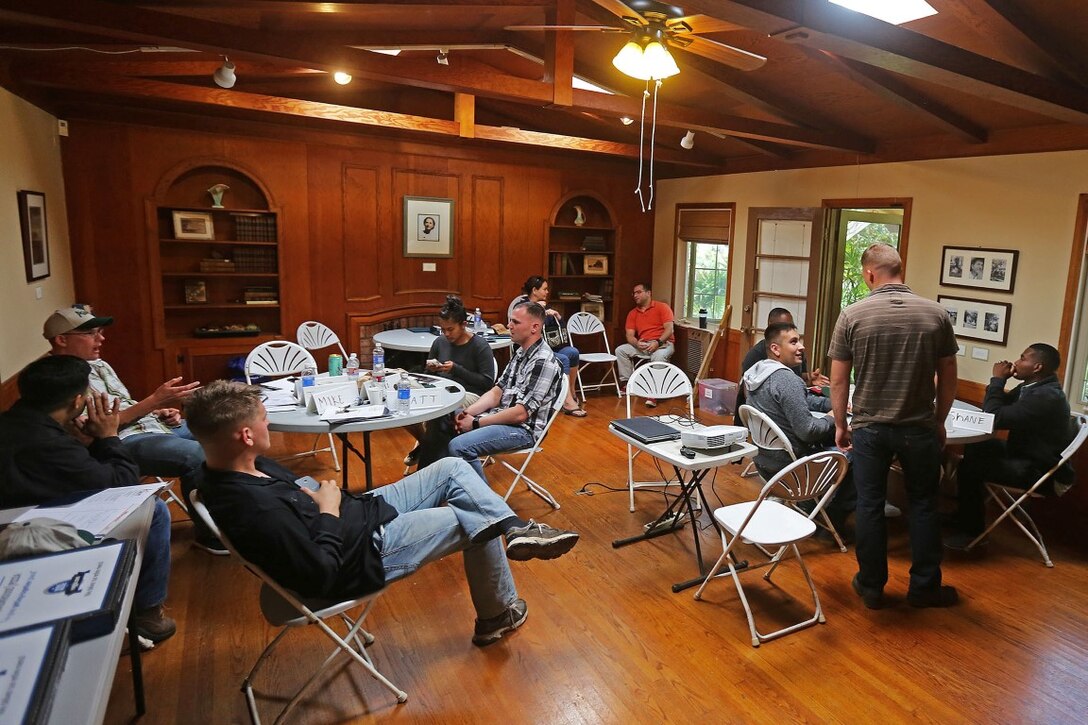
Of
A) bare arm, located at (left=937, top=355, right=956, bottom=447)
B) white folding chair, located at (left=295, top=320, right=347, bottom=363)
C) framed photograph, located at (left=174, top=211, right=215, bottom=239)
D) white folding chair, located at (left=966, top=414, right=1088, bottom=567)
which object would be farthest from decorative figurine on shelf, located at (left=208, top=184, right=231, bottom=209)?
white folding chair, located at (left=966, top=414, right=1088, bottom=567)

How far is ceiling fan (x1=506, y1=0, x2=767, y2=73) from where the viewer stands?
2.66 meters

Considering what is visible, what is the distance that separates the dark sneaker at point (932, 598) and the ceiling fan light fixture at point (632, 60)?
107 inches

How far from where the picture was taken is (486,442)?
3.51 meters

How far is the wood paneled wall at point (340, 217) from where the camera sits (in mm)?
5449

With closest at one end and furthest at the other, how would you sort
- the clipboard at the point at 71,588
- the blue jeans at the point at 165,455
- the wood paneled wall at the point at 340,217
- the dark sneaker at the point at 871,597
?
the clipboard at the point at 71,588 < the dark sneaker at the point at 871,597 < the blue jeans at the point at 165,455 < the wood paneled wall at the point at 340,217

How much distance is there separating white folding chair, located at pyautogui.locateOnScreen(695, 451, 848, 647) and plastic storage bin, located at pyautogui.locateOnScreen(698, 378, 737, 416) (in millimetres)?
3166

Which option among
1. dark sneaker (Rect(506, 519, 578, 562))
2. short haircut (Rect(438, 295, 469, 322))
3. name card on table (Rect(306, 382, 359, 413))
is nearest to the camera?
dark sneaker (Rect(506, 519, 578, 562))

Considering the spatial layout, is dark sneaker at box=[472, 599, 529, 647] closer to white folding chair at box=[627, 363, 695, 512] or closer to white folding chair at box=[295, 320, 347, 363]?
white folding chair at box=[627, 363, 695, 512]

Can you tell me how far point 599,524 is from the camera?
379 cm

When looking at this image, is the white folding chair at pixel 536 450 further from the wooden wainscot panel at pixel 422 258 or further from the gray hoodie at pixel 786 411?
the wooden wainscot panel at pixel 422 258

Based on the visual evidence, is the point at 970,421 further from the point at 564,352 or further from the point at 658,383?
the point at 564,352

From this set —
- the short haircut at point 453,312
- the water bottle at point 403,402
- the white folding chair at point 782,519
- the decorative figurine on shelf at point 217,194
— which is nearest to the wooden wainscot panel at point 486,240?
the decorative figurine on shelf at point 217,194

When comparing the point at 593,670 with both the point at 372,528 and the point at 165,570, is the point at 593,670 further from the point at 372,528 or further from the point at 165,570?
the point at 165,570

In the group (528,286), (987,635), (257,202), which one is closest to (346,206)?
(257,202)
